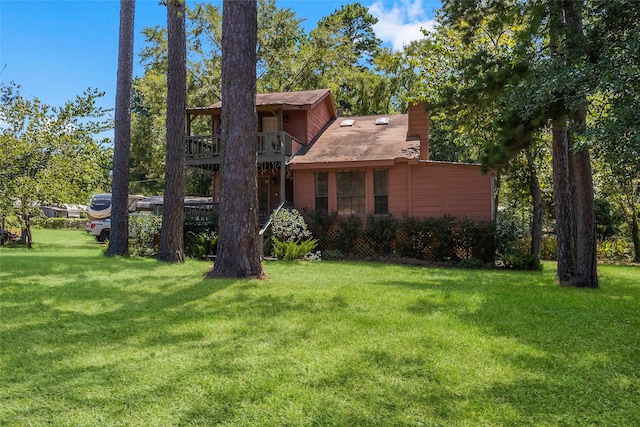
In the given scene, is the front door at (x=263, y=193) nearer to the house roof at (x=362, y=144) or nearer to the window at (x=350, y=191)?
the house roof at (x=362, y=144)

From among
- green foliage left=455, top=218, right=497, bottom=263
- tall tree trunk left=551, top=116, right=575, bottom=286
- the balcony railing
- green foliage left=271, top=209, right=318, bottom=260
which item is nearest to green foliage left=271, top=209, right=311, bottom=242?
green foliage left=271, top=209, right=318, bottom=260

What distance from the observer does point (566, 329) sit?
448cm

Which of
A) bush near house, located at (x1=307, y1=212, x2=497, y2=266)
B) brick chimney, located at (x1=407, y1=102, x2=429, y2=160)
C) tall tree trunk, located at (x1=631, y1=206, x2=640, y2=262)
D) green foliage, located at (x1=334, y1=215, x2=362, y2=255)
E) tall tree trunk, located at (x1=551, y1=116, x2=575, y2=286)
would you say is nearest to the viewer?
tall tree trunk, located at (x1=551, y1=116, x2=575, y2=286)

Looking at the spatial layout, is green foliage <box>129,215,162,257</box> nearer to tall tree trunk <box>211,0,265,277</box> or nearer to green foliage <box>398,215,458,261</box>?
tall tree trunk <box>211,0,265,277</box>

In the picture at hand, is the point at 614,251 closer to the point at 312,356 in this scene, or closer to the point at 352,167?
the point at 352,167

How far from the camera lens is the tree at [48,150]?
973 cm

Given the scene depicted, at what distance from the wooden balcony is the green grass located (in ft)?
29.6

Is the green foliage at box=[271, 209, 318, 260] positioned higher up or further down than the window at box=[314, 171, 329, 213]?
further down

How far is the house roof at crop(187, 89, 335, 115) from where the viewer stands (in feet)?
52.3

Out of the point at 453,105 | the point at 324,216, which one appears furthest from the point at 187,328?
the point at 324,216

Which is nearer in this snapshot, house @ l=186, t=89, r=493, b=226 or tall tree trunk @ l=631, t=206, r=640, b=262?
house @ l=186, t=89, r=493, b=226

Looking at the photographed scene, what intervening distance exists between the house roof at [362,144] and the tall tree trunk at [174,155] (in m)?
4.97

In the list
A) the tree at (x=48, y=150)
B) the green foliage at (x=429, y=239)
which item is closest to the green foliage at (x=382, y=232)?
the green foliage at (x=429, y=239)

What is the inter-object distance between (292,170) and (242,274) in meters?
8.51
